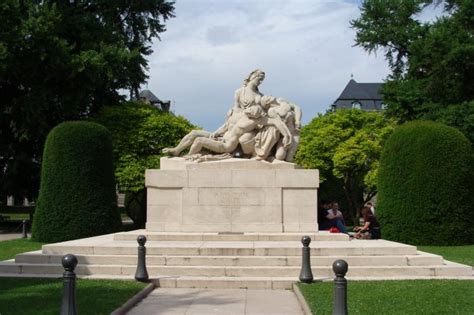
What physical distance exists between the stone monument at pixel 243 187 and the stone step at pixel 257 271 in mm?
4270

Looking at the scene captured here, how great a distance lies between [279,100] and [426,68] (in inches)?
709

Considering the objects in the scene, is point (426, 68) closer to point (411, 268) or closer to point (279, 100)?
point (279, 100)

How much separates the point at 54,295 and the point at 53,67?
2258 cm

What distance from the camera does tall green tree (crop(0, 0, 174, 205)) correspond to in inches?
1206

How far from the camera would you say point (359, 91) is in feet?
281

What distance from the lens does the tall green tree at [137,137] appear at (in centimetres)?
3544

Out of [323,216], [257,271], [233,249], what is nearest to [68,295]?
[257,271]

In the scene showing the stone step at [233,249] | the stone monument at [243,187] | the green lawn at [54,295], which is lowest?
the green lawn at [54,295]

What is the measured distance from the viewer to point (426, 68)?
34219 mm

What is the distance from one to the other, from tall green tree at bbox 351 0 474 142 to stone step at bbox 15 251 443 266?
18.5 meters

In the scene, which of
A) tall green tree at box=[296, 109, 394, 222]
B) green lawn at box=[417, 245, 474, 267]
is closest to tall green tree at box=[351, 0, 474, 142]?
tall green tree at box=[296, 109, 394, 222]

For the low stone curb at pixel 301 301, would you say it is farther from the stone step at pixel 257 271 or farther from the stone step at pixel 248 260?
the stone step at pixel 248 260

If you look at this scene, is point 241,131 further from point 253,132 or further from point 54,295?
point 54,295

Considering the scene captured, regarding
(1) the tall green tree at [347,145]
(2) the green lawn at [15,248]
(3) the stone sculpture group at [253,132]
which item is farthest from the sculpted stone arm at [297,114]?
(1) the tall green tree at [347,145]
